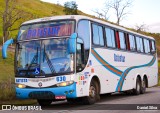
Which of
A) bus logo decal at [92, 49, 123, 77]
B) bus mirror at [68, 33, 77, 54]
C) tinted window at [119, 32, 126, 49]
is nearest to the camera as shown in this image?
bus mirror at [68, 33, 77, 54]

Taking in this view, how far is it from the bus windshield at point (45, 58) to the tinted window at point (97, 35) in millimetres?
2245

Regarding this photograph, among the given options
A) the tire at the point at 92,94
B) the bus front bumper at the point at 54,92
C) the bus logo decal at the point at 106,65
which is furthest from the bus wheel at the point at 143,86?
the bus front bumper at the point at 54,92

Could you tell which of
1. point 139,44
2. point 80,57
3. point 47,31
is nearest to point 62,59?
point 80,57

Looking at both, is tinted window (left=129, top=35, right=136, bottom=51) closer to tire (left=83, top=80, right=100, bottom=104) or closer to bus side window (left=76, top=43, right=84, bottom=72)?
tire (left=83, top=80, right=100, bottom=104)

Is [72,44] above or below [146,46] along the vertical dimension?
below

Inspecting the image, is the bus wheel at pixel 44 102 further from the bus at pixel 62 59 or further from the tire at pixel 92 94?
the tire at pixel 92 94

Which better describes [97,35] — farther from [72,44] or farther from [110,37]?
[72,44]

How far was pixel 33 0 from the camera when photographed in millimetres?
131375

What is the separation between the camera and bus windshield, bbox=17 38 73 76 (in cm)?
1430

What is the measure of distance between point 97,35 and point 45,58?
3.25 metres

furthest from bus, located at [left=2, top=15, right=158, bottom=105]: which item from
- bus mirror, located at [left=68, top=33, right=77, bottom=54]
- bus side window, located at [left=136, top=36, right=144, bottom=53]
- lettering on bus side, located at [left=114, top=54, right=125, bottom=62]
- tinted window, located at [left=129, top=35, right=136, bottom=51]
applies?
bus side window, located at [left=136, top=36, right=144, bottom=53]

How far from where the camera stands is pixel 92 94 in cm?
1581

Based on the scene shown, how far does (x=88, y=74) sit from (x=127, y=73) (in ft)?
18.4

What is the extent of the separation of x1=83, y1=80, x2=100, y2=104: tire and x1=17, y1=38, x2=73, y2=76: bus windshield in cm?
187
